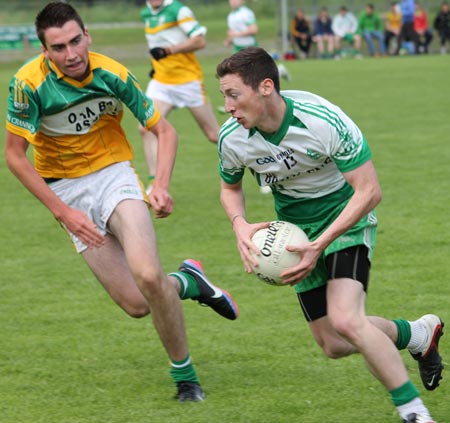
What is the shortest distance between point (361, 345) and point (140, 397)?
1471mm

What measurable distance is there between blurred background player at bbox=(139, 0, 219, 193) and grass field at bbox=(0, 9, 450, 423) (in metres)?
0.94

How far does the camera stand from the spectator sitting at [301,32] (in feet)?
124

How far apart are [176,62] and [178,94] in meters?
0.41

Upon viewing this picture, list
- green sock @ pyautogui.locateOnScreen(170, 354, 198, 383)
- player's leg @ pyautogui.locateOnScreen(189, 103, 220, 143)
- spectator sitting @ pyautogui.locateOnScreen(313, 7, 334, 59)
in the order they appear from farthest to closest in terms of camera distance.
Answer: spectator sitting @ pyautogui.locateOnScreen(313, 7, 334, 59)
player's leg @ pyautogui.locateOnScreen(189, 103, 220, 143)
green sock @ pyautogui.locateOnScreen(170, 354, 198, 383)

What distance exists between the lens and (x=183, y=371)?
5496 millimetres

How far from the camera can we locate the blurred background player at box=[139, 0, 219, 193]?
39.0 feet

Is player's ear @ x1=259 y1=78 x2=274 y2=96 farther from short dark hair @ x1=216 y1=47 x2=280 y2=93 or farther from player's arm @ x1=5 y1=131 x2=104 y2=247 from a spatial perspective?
player's arm @ x1=5 y1=131 x2=104 y2=247

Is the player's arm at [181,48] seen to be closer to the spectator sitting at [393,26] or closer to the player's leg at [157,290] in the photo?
the player's leg at [157,290]

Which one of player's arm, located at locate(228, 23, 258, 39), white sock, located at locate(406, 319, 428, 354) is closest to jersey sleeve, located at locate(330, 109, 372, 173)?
white sock, located at locate(406, 319, 428, 354)

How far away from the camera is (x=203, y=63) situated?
3438 centimetres

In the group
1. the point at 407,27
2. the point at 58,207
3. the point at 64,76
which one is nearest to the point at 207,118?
the point at 64,76

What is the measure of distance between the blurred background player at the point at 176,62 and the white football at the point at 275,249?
6.96 meters

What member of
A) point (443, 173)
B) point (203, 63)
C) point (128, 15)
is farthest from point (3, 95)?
point (128, 15)

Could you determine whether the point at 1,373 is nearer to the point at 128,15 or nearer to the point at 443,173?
the point at 443,173
